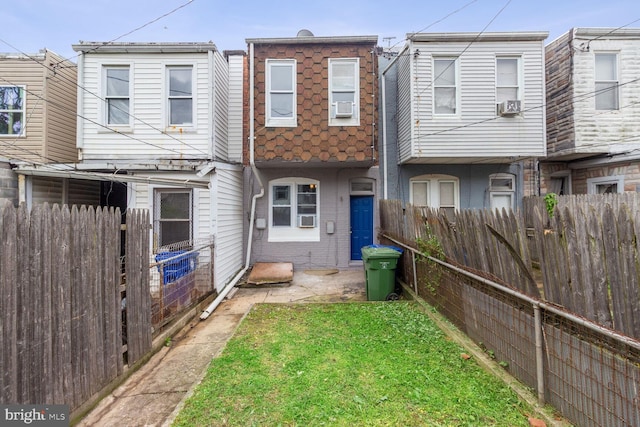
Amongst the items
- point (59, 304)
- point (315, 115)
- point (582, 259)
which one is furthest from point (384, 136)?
point (59, 304)

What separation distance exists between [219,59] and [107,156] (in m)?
3.86

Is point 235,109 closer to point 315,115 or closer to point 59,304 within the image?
point 315,115

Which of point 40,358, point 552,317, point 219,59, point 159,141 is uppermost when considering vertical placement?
point 219,59

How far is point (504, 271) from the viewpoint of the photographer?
10.9 feet

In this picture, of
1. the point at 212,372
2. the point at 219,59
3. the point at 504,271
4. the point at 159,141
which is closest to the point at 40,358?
the point at 212,372

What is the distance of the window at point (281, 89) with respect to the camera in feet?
28.1

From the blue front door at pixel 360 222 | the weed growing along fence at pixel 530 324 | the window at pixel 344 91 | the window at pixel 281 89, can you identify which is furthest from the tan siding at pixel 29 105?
the weed growing along fence at pixel 530 324

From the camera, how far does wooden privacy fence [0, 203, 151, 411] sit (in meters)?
2.23

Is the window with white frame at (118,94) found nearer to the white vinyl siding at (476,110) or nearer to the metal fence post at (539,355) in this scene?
the white vinyl siding at (476,110)

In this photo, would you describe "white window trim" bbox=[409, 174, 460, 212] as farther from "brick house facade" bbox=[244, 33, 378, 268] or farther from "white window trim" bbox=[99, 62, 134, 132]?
"white window trim" bbox=[99, 62, 134, 132]

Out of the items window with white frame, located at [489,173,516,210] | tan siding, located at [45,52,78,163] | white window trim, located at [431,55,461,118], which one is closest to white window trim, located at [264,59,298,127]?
white window trim, located at [431,55,461,118]

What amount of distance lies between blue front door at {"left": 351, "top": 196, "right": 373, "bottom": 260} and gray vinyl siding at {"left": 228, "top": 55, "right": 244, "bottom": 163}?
12.8 feet

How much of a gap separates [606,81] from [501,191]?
171 inches

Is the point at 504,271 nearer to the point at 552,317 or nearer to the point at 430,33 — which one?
the point at 552,317
